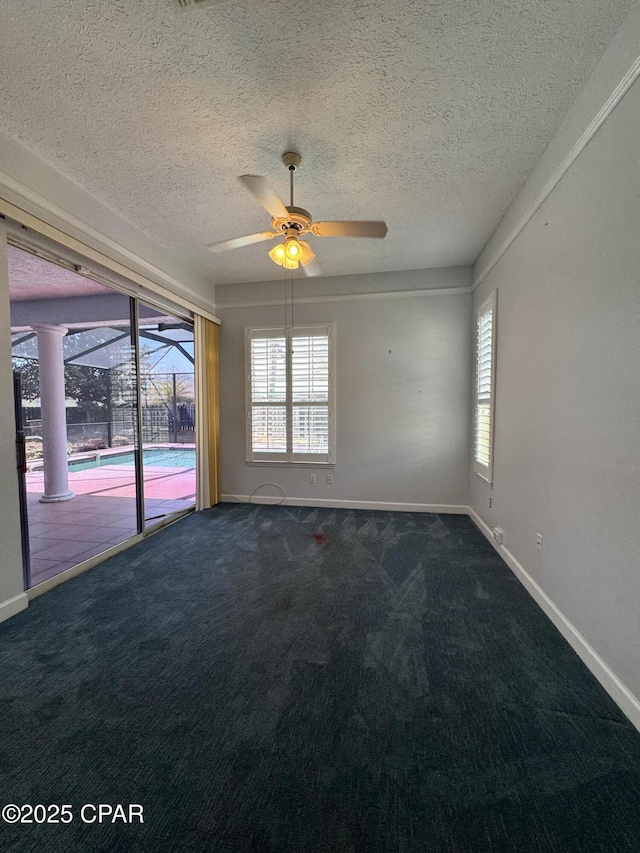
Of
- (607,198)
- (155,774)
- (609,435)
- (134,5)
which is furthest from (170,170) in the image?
(155,774)

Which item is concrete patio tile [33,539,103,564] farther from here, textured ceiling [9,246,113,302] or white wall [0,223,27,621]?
textured ceiling [9,246,113,302]

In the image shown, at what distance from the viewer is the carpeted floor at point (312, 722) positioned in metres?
1.08

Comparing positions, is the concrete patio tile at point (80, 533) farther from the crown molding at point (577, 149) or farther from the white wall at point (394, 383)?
the crown molding at point (577, 149)

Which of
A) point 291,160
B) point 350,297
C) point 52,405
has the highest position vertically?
point 291,160

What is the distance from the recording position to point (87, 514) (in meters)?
4.25

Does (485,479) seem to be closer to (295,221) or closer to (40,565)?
(295,221)

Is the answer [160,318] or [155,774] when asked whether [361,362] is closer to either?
[160,318]

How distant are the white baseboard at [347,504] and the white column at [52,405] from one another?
195 cm

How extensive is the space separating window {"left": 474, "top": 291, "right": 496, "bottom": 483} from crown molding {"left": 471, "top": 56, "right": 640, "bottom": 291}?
62cm

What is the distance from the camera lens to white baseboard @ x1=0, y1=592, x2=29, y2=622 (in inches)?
85.4

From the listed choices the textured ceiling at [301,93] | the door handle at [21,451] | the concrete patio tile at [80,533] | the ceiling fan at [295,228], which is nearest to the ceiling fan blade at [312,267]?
the ceiling fan at [295,228]

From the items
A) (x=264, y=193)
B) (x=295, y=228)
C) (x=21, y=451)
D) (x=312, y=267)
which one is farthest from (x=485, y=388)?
(x=21, y=451)

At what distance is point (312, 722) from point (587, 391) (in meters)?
1.99

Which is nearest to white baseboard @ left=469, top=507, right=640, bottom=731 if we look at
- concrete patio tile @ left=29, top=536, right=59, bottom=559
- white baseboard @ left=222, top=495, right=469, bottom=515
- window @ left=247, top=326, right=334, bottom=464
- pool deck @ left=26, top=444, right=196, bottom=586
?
white baseboard @ left=222, top=495, right=469, bottom=515
